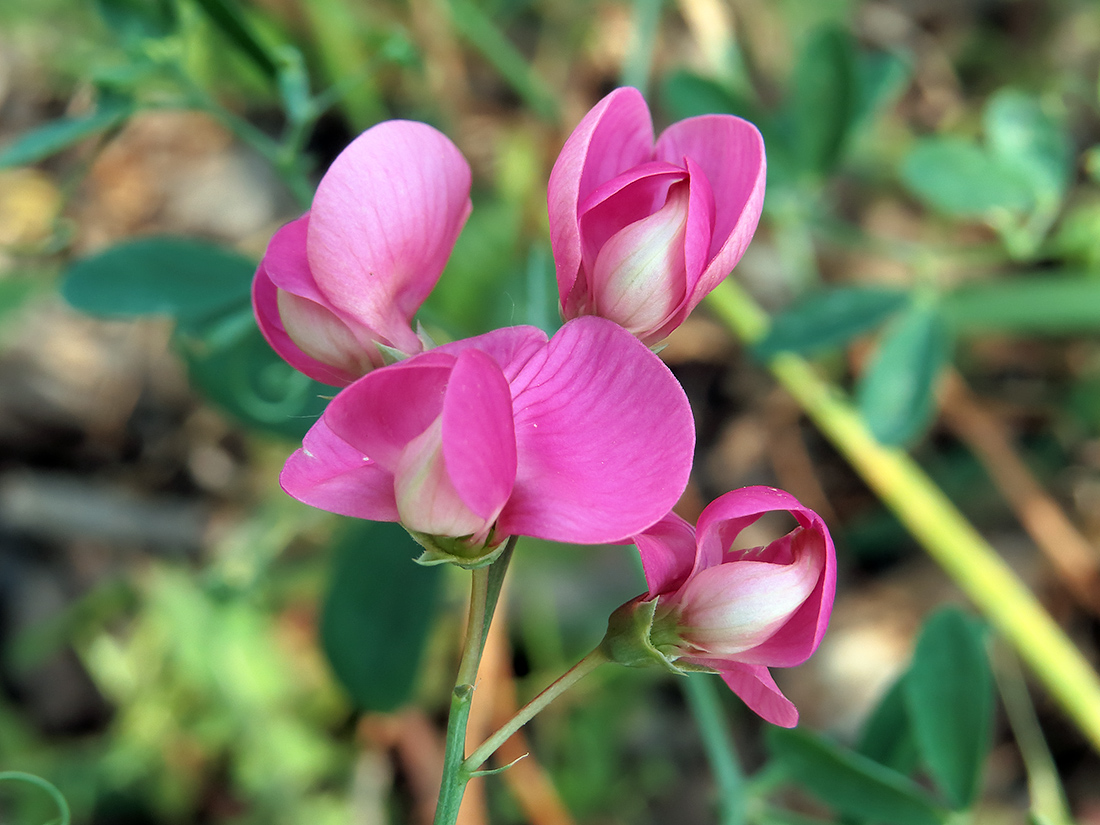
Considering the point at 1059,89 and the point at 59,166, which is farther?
the point at 59,166

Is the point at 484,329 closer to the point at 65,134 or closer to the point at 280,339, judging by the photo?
the point at 65,134

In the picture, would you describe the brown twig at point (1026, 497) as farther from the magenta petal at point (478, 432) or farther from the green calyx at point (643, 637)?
the magenta petal at point (478, 432)

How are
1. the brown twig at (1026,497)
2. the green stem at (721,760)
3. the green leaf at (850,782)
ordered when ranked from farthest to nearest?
the brown twig at (1026,497)
the green stem at (721,760)
the green leaf at (850,782)

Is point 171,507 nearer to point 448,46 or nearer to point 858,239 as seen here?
point 448,46

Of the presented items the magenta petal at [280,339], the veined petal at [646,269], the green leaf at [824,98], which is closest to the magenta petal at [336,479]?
the magenta petal at [280,339]

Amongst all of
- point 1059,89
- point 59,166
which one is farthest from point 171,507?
point 1059,89

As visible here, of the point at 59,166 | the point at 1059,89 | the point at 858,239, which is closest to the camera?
the point at 858,239
